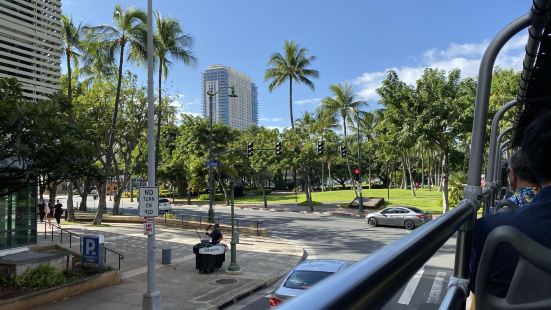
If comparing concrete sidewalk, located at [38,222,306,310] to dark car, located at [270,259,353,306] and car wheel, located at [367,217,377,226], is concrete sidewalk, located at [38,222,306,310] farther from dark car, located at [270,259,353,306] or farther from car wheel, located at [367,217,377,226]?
car wheel, located at [367,217,377,226]

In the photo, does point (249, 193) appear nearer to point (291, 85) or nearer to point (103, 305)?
point (291, 85)

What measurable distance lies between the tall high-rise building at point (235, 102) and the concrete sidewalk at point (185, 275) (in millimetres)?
42099

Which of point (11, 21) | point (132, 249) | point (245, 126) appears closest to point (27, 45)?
point (11, 21)

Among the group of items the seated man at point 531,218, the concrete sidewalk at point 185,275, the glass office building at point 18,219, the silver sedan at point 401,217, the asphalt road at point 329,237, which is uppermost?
the seated man at point 531,218

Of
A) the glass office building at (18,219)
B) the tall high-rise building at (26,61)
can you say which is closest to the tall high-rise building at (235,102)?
the tall high-rise building at (26,61)

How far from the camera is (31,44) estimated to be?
68.9 feet

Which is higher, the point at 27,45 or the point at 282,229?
the point at 27,45

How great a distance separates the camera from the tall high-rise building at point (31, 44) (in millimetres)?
19734

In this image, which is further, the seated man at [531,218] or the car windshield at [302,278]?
the car windshield at [302,278]

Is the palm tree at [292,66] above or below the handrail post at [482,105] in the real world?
above

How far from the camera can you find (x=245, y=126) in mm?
94562

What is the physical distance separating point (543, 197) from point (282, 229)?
1122 inches

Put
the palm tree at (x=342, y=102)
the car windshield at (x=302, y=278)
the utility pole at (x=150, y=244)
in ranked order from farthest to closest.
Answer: the palm tree at (x=342, y=102) → the utility pole at (x=150, y=244) → the car windshield at (x=302, y=278)

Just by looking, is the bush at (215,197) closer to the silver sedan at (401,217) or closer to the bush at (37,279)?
the silver sedan at (401,217)
